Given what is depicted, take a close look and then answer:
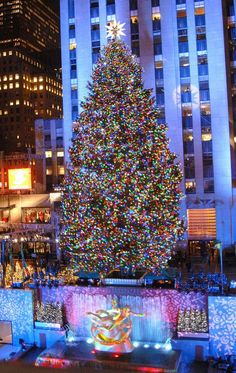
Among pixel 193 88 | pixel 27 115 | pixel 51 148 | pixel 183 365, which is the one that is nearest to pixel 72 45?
pixel 193 88

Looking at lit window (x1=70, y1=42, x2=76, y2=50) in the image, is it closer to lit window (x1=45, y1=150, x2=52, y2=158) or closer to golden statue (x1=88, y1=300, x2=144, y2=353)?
lit window (x1=45, y1=150, x2=52, y2=158)

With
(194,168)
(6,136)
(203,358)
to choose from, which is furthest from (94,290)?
(6,136)

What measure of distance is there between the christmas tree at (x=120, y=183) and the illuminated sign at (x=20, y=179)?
105 ft

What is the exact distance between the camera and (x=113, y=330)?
19.2 meters

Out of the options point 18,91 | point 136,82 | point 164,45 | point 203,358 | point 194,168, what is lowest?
point 203,358

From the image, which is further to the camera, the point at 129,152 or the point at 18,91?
the point at 18,91

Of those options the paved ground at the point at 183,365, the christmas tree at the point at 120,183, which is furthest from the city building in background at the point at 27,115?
the paved ground at the point at 183,365

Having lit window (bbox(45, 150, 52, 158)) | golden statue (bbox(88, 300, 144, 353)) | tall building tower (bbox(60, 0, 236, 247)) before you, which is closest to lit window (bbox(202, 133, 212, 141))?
tall building tower (bbox(60, 0, 236, 247))

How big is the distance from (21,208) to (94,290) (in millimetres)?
33230

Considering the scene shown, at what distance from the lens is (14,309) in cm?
2166

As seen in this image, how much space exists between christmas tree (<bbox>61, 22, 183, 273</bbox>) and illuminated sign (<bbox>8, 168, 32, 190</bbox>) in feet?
105

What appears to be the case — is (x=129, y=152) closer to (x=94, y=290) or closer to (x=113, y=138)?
(x=113, y=138)

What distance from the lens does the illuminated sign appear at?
5421 centimetres

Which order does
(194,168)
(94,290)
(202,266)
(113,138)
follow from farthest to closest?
(194,168) < (202,266) < (113,138) < (94,290)
